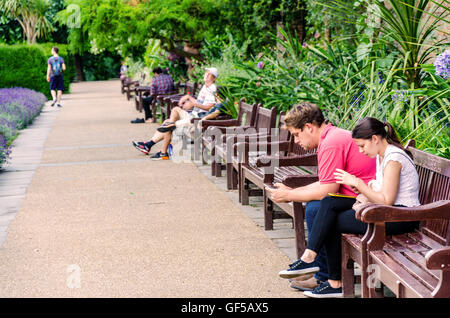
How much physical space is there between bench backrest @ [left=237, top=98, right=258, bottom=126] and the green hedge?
19.0 meters

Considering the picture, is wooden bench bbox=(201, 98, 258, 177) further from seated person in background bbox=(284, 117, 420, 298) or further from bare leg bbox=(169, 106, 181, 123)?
seated person in background bbox=(284, 117, 420, 298)

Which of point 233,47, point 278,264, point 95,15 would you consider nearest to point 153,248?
point 278,264

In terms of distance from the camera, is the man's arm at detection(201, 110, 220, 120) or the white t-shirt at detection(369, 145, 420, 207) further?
the man's arm at detection(201, 110, 220, 120)

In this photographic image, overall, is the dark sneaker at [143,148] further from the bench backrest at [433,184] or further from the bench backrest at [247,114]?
the bench backrest at [433,184]

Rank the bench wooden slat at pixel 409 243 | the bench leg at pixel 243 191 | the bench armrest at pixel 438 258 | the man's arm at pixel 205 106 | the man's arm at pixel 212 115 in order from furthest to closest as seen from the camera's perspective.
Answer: the man's arm at pixel 205 106 → the man's arm at pixel 212 115 → the bench leg at pixel 243 191 → the bench wooden slat at pixel 409 243 → the bench armrest at pixel 438 258

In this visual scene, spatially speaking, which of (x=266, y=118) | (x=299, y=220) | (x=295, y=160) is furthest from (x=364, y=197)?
(x=266, y=118)

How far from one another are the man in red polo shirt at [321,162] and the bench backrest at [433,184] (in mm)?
308

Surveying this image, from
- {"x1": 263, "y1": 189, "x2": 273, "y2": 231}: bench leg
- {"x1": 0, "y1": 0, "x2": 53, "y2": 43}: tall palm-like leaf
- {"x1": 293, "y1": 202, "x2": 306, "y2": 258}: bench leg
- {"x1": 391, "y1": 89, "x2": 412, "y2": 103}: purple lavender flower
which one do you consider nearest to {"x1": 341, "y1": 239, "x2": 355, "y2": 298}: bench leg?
{"x1": 293, "y1": 202, "x2": 306, "y2": 258}: bench leg

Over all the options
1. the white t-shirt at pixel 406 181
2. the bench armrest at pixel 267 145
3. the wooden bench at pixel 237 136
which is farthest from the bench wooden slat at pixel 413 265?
the wooden bench at pixel 237 136

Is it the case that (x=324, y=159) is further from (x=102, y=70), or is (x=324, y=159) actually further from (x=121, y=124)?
(x=102, y=70)

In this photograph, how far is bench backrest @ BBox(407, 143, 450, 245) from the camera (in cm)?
354

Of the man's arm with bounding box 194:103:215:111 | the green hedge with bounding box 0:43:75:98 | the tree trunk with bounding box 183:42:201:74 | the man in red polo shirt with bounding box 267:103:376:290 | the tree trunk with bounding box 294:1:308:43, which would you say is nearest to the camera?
the man in red polo shirt with bounding box 267:103:376:290

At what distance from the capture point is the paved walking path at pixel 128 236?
4.34 metres
